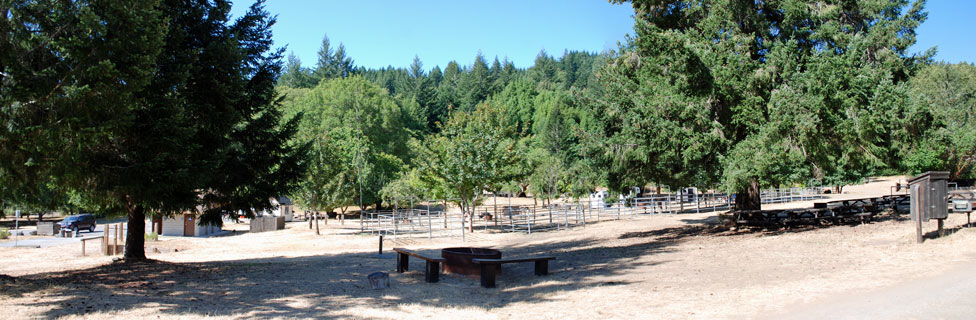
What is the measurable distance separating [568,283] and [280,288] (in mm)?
5333

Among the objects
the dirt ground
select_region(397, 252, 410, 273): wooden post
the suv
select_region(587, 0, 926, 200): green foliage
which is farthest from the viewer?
the suv

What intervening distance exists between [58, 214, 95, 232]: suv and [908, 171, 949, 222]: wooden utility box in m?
38.2

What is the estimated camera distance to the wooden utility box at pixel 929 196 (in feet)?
40.3

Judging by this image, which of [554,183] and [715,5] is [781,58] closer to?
[715,5]

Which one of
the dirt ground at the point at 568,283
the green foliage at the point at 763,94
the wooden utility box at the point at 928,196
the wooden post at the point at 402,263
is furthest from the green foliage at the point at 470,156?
the wooden utility box at the point at 928,196

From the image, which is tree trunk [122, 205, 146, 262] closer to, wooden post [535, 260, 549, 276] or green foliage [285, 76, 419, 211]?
wooden post [535, 260, 549, 276]

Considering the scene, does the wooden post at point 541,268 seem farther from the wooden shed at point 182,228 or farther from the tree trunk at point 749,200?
the wooden shed at point 182,228

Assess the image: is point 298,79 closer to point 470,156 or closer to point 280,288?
point 470,156

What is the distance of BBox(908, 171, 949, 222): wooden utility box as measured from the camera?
1229cm

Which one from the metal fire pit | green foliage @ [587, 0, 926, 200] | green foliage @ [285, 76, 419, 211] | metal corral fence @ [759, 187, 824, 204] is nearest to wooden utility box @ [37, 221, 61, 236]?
green foliage @ [285, 76, 419, 211]

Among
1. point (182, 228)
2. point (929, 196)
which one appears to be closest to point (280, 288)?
point (929, 196)

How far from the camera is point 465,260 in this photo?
12172 mm

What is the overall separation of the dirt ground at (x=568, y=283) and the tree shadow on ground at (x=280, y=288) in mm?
24

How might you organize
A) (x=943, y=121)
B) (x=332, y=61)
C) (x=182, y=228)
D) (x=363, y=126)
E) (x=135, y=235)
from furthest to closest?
(x=332, y=61), (x=363, y=126), (x=182, y=228), (x=943, y=121), (x=135, y=235)
